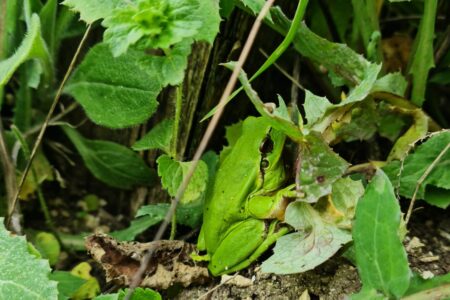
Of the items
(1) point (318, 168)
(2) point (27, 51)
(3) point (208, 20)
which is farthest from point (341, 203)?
(2) point (27, 51)

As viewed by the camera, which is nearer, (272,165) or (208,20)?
(208,20)

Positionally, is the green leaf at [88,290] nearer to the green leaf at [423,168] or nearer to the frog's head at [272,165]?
the frog's head at [272,165]

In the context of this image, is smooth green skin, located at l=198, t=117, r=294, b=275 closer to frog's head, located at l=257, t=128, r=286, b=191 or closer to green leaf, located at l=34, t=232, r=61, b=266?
frog's head, located at l=257, t=128, r=286, b=191

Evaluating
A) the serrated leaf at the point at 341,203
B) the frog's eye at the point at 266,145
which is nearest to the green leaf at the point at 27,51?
the frog's eye at the point at 266,145

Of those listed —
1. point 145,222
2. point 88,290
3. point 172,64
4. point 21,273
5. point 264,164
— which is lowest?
point 88,290

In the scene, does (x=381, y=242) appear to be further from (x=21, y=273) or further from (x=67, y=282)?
(x=67, y=282)

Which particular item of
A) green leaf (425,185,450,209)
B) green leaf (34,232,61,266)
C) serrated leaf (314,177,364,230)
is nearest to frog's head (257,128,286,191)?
serrated leaf (314,177,364,230)

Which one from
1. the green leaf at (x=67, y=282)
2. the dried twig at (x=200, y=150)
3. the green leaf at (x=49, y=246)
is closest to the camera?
the dried twig at (x=200, y=150)
